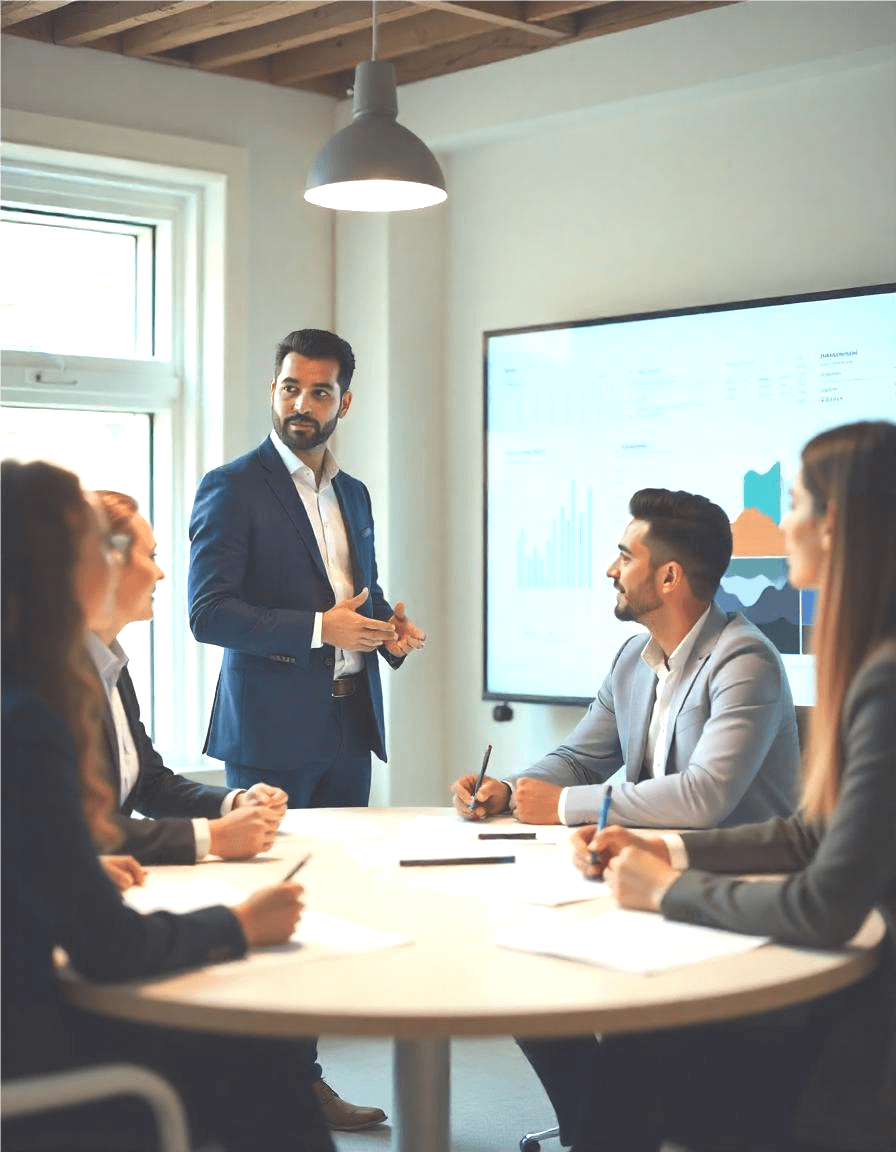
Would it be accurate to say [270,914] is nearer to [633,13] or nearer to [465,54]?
[633,13]

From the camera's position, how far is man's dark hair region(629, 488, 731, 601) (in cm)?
298

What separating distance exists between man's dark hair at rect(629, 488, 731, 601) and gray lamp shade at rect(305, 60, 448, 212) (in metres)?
0.82

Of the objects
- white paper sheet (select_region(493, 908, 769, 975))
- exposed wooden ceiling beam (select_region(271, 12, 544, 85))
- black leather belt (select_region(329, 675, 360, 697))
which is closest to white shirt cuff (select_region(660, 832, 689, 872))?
white paper sheet (select_region(493, 908, 769, 975))

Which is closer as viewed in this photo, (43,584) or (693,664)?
(43,584)

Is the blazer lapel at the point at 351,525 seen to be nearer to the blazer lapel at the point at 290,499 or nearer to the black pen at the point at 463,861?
the blazer lapel at the point at 290,499

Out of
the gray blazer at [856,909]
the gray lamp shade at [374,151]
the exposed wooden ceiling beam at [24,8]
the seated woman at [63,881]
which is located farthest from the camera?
the exposed wooden ceiling beam at [24,8]

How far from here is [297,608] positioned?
3.57m

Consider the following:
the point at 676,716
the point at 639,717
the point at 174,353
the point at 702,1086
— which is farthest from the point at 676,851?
the point at 174,353

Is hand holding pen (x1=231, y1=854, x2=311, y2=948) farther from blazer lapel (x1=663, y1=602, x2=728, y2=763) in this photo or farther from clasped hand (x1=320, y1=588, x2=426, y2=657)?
clasped hand (x1=320, y1=588, x2=426, y2=657)

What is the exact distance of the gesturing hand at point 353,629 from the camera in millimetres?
3359

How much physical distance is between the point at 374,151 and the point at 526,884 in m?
1.56

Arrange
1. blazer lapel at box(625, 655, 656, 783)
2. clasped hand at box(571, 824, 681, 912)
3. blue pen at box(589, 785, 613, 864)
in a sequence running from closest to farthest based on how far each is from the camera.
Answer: clasped hand at box(571, 824, 681, 912) → blue pen at box(589, 785, 613, 864) → blazer lapel at box(625, 655, 656, 783)

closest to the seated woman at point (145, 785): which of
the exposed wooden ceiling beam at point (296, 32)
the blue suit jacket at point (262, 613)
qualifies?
the blue suit jacket at point (262, 613)

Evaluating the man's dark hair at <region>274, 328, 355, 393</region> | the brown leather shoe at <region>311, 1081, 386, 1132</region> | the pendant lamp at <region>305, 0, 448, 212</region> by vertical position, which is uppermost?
the pendant lamp at <region>305, 0, 448, 212</region>
